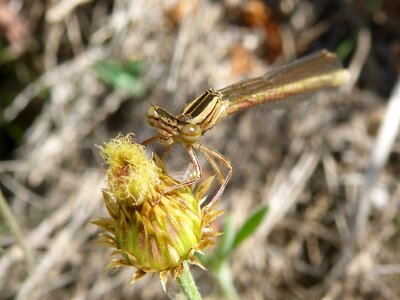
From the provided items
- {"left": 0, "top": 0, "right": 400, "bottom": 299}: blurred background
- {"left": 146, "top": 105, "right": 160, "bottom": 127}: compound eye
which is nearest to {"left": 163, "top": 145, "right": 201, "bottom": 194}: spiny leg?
{"left": 146, "top": 105, "right": 160, "bottom": 127}: compound eye

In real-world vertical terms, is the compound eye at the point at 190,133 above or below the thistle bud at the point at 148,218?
above

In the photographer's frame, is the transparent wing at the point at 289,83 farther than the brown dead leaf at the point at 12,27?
No

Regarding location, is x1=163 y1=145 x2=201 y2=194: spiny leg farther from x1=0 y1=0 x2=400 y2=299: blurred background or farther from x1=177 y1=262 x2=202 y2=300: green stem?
x1=0 y1=0 x2=400 y2=299: blurred background

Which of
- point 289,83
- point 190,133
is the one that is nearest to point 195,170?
point 190,133

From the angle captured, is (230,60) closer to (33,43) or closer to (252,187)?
(252,187)

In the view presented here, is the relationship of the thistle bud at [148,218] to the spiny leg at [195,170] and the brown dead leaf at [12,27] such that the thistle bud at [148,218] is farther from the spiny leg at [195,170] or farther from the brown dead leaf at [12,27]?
the brown dead leaf at [12,27]

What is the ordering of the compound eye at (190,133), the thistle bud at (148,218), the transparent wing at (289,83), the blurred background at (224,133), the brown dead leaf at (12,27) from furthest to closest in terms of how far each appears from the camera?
the brown dead leaf at (12,27) < the blurred background at (224,133) < the transparent wing at (289,83) < the compound eye at (190,133) < the thistle bud at (148,218)

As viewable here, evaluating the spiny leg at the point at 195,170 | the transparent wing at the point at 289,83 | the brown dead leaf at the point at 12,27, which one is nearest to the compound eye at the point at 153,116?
the spiny leg at the point at 195,170

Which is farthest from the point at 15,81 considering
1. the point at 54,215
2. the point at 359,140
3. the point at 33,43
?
the point at 359,140
